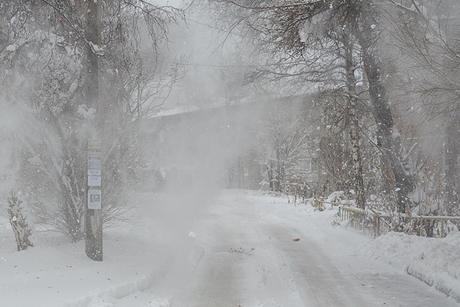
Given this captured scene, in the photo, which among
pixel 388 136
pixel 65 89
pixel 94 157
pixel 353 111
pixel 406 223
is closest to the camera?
pixel 94 157

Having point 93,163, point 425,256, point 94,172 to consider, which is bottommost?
point 425,256

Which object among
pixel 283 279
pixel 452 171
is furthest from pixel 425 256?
pixel 452 171

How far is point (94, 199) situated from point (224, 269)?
315 centimetres

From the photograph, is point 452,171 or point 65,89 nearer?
point 65,89

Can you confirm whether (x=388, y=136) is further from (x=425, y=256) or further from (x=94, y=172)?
(x=94, y=172)

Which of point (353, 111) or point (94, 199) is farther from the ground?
point (353, 111)

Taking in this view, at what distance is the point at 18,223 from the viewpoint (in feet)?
30.9

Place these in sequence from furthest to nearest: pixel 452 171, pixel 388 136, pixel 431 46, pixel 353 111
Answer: pixel 353 111, pixel 452 171, pixel 388 136, pixel 431 46

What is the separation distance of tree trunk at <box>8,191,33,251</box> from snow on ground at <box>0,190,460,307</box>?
231 mm

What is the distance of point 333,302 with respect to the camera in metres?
7.46

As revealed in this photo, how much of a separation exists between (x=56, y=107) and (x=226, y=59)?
5.88 m

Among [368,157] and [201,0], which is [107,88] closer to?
[201,0]

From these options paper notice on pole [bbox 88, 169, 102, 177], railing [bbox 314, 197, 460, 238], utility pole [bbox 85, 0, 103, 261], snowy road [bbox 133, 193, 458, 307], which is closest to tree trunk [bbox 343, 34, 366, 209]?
railing [bbox 314, 197, 460, 238]

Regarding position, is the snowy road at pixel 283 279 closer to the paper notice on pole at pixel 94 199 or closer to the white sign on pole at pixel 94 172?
the paper notice on pole at pixel 94 199
